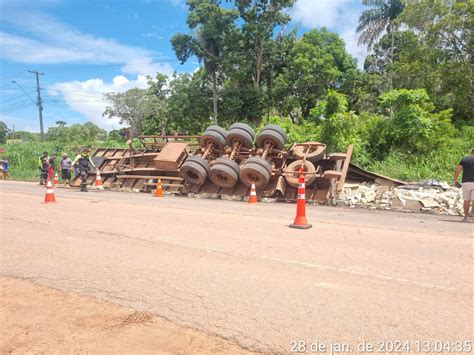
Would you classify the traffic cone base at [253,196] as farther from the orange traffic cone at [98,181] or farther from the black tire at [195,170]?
the orange traffic cone at [98,181]

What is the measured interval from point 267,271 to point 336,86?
3009 cm

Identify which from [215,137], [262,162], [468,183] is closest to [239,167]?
[262,162]

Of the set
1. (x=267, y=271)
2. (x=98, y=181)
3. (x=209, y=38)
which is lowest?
(x=267, y=271)

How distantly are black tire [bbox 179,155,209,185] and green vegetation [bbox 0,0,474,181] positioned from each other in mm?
5800

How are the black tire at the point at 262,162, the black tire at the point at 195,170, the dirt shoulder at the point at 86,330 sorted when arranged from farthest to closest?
the black tire at the point at 195,170
the black tire at the point at 262,162
the dirt shoulder at the point at 86,330

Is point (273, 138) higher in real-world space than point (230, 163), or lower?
higher

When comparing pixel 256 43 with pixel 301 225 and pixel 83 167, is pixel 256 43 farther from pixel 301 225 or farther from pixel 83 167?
→ pixel 301 225

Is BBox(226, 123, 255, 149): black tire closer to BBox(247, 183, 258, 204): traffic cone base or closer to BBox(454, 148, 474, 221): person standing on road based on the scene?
BBox(247, 183, 258, 204): traffic cone base

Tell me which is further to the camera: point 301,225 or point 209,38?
point 209,38

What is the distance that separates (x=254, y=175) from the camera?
12.8 m

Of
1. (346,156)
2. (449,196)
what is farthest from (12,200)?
(449,196)

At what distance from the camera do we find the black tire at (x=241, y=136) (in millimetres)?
14539

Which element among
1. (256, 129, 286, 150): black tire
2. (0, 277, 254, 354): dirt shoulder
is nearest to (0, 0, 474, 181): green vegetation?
(256, 129, 286, 150): black tire

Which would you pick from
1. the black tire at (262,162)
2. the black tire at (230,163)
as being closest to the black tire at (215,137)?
the black tire at (230,163)
